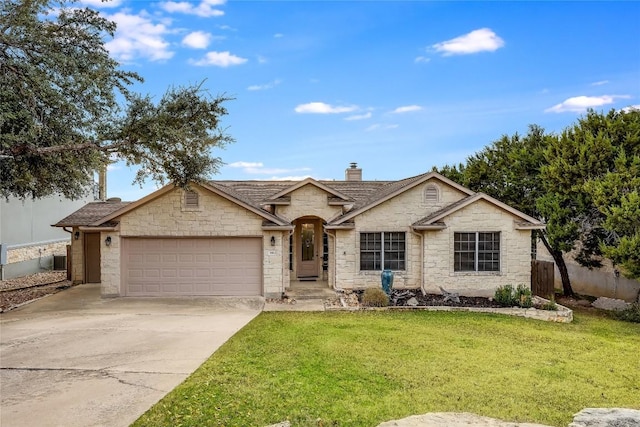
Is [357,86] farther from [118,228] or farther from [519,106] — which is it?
[118,228]

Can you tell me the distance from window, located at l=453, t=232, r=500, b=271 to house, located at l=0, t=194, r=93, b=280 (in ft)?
59.8

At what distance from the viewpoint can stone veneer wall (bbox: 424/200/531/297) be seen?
1645cm

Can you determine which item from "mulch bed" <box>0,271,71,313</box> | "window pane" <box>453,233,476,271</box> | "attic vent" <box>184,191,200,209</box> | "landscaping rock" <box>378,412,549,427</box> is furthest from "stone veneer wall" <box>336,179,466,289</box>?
"mulch bed" <box>0,271,71,313</box>

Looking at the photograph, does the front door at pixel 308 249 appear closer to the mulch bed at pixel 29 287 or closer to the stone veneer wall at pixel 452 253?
the stone veneer wall at pixel 452 253

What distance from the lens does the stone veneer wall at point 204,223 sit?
52.1ft

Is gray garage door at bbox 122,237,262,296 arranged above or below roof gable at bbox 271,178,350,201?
below

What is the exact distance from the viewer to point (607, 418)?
5.69m

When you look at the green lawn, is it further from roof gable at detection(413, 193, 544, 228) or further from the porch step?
roof gable at detection(413, 193, 544, 228)

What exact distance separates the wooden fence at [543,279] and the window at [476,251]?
3.45 metres

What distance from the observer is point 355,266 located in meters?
16.8

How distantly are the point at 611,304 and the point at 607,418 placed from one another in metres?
14.1

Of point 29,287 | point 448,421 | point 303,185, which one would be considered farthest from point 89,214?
point 448,421

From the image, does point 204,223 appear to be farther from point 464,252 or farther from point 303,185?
point 464,252

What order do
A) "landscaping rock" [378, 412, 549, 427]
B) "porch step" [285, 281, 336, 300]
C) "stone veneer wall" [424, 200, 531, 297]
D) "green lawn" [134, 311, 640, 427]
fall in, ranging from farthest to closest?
1. "stone veneer wall" [424, 200, 531, 297]
2. "porch step" [285, 281, 336, 300]
3. "green lawn" [134, 311, 640, 427]
4. "landscaping rock" [378, 412, 549, 427]
